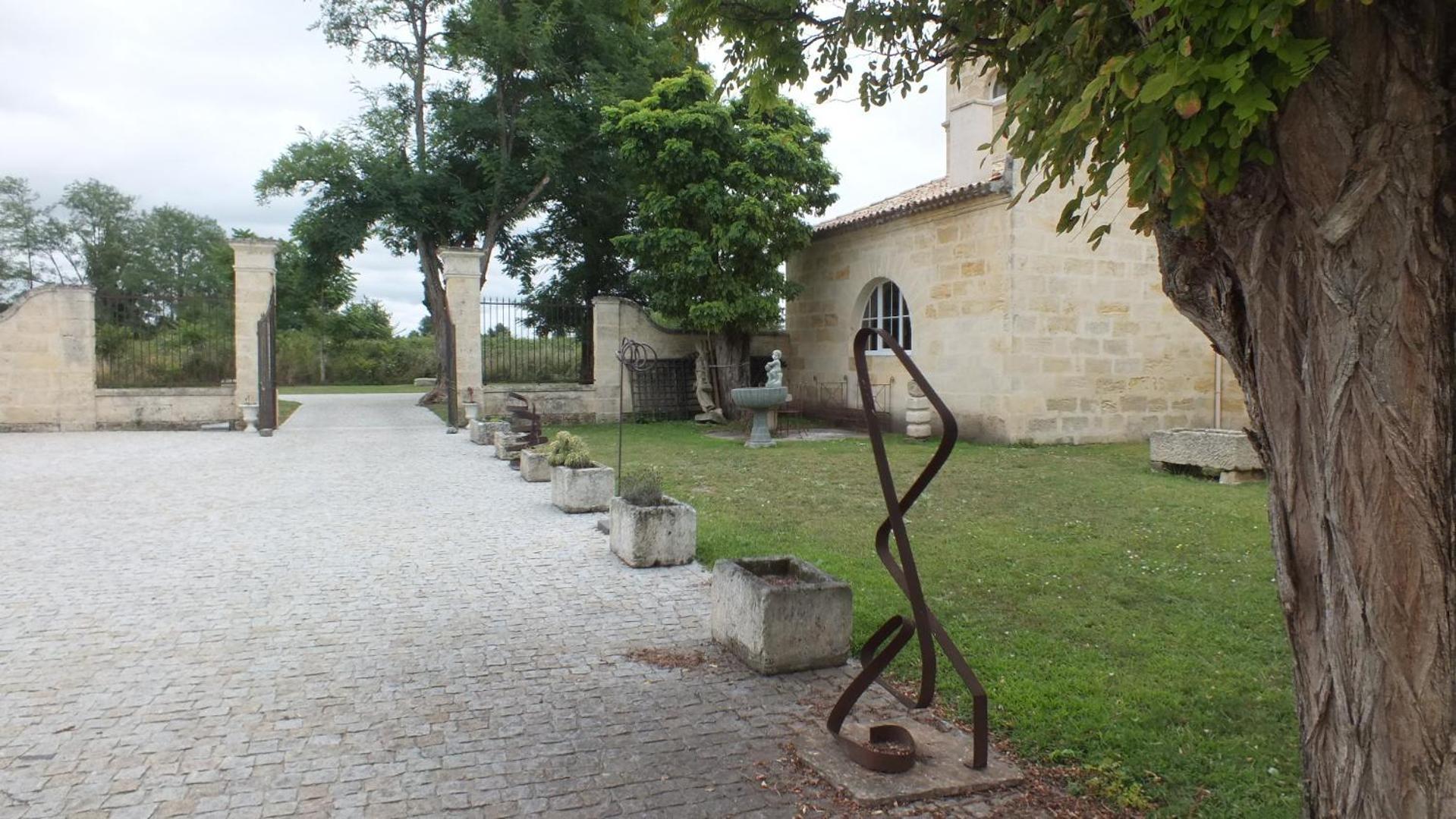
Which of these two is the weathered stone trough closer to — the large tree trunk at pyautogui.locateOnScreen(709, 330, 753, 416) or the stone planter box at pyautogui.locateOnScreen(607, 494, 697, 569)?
the stone planter box at pyautogui.locateOnScreen(607, 494, 697, 569)

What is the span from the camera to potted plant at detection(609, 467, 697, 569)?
6.19 metres

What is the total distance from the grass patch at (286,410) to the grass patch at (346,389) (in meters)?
5.06

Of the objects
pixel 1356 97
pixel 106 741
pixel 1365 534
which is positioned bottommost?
pixel 106 741

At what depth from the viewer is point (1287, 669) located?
398cm

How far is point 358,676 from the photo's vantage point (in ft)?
13.4

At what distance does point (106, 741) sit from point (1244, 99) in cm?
428

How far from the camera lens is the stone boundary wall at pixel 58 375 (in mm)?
15664

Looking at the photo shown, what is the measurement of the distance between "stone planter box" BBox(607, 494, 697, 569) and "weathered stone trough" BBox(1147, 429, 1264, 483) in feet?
22.0

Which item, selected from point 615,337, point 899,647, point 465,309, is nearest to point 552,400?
point 615,337

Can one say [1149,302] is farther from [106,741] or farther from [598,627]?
[106,741]

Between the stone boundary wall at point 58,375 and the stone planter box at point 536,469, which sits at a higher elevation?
the stone boundary wall at point 58,375

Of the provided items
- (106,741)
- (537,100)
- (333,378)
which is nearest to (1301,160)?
(106,741)

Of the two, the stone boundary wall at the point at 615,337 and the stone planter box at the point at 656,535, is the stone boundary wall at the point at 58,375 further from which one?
the stone planter box at the point at 656,535

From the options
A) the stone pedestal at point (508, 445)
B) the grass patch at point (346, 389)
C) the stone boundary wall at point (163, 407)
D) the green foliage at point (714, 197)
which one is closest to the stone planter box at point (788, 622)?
the stone pedestal at point (508, 445)
